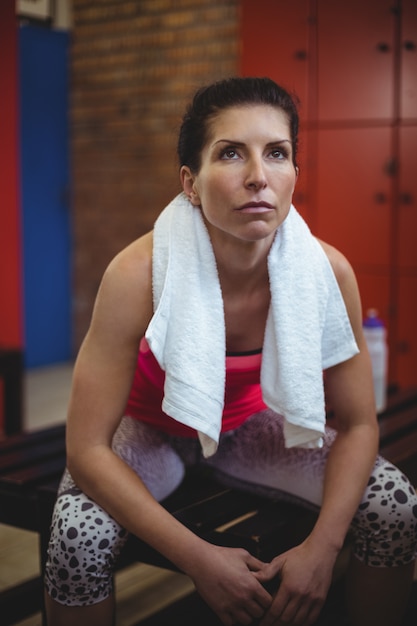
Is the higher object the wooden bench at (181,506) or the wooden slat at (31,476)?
the wooden slat at (31,476)

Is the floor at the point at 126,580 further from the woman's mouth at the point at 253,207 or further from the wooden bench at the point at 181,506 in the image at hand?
the woman's mouth at the point at 253,207

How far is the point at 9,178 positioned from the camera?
2.92m

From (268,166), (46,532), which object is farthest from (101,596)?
(268,166)

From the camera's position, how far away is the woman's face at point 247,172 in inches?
45.7

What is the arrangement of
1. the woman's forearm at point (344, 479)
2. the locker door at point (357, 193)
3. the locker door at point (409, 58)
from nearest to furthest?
1. the woman's forearm at point (344, 479)
2. the locker door at point (409, 58)
3. the locker door at point (357, 193)

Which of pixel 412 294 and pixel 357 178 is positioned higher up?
pixel 357 178

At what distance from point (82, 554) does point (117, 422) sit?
0.65 ft

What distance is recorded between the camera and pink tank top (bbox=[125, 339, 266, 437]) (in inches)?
52.4

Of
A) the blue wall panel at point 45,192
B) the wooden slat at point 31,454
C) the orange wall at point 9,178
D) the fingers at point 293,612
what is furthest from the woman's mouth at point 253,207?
the blue wall panel at point 45,192

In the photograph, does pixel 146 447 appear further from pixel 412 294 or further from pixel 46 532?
pixel 412 294

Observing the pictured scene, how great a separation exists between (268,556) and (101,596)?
25 cm

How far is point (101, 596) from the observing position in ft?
3.76

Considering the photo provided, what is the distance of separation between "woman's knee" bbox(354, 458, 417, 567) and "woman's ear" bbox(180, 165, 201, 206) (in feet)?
1.75

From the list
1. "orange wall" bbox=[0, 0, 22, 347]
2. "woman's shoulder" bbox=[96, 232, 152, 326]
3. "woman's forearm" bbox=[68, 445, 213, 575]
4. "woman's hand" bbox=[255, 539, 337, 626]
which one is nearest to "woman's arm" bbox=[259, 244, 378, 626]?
"woman's hand" bbox=[255, 539, 337, 626]
